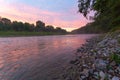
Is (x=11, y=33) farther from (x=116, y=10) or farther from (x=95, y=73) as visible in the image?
(x=95, y=73)

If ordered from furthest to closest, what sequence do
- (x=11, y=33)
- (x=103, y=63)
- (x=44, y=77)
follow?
1. (x=11, y=33)
2. (x=44, y=77)
3. (x=103, y=63)

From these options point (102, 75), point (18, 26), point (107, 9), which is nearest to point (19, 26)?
point (18, 26)

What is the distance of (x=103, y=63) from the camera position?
10.2m

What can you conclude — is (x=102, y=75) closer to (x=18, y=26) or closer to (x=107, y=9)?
(x=107, y=9)

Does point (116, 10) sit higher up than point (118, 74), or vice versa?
point (116, 10)

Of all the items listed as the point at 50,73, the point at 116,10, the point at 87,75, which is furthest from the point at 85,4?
the point at 87,75

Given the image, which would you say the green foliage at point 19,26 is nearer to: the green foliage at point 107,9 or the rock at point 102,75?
the green foliage at point 107,9

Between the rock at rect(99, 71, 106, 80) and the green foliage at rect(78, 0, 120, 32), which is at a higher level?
the green foliage at rect(78, 0, 120, 32)

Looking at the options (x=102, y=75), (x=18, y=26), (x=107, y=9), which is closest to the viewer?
(x=102, y=75)

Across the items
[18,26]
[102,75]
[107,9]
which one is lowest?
[18,26]

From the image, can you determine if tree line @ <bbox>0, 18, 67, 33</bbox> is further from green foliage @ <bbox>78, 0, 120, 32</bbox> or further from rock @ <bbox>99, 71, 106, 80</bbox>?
rock @ <bbox>99, 71, 106, 80</bbox>

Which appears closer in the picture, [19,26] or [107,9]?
[107,9]

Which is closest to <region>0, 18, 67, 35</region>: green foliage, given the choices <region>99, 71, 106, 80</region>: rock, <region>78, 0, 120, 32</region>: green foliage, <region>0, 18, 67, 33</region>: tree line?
<region>0, 18, 67, 33</region>: tree line

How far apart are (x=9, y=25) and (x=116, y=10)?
11540 cm
